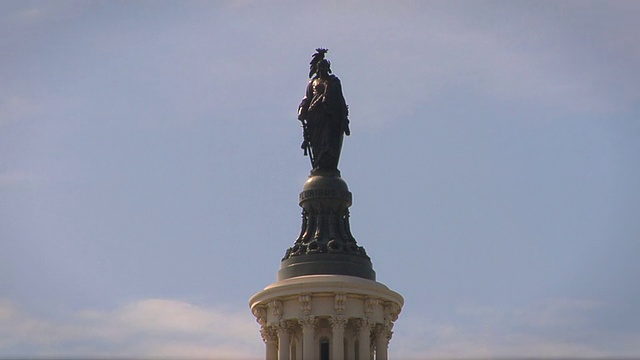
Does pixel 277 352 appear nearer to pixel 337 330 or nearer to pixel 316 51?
pixel 337 330

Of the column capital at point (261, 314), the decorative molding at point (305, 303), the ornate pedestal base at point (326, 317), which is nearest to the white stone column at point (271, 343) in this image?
the ornate pedestal base at point (326, 317)

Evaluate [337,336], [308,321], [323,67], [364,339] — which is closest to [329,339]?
[337,336]

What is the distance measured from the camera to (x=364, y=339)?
224 ft

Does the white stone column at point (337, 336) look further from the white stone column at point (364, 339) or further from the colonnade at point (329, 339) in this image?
the white stone column at point (364, 339)

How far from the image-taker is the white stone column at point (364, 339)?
6806 cm

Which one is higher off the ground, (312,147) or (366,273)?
(312,147)

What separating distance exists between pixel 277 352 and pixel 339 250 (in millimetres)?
4811

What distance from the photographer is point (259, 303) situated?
69562mm

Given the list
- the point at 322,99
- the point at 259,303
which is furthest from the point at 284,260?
the point at 322,99

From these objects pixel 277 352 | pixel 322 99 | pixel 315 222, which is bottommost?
pixel 277 352

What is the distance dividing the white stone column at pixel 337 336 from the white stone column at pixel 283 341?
194 cm

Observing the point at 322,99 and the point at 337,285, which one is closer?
the point at 337,285

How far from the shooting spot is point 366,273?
69562mm

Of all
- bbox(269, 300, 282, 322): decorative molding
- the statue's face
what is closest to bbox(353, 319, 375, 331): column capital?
bbox(269, 300, 282, 322): decorative molding
